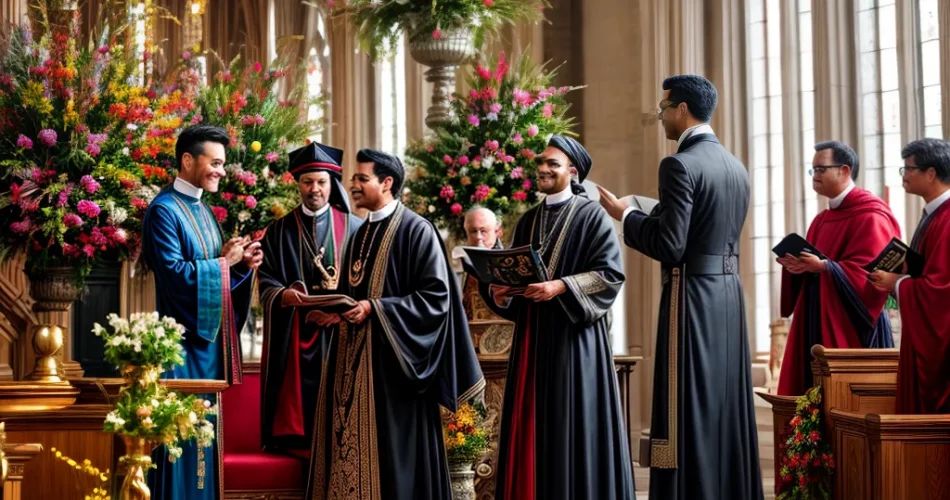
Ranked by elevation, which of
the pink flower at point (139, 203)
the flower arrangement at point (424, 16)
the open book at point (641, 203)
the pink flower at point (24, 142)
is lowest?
the open book at point (641, 203)

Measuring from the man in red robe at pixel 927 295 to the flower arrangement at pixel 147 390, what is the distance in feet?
9.93

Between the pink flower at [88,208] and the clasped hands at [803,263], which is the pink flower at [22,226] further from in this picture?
the clasped hands at [803,263]

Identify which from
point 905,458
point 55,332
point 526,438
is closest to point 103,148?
point 55,332

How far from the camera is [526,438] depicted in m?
6.57

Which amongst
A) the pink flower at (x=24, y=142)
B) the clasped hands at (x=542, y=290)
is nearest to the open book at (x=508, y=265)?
the clasped hands at (x=542, y=290)

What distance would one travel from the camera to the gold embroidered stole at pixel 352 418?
658 centimetres

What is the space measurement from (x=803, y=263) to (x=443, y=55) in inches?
136

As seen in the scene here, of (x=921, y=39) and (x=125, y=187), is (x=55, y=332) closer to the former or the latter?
(x=125, y=187)

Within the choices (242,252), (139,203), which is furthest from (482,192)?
(242,252)

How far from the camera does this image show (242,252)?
715 cm

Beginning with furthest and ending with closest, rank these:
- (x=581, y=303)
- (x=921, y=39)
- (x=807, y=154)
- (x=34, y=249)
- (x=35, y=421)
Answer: (x=807, y=154) < (x=921, y=39) < (x=34, y=249) < (x=581, y=303) < (x=35, y=421)

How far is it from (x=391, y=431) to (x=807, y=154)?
5208 mm

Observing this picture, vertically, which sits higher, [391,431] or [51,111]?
[51,111]

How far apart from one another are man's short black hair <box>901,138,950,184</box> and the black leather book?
0.85m
